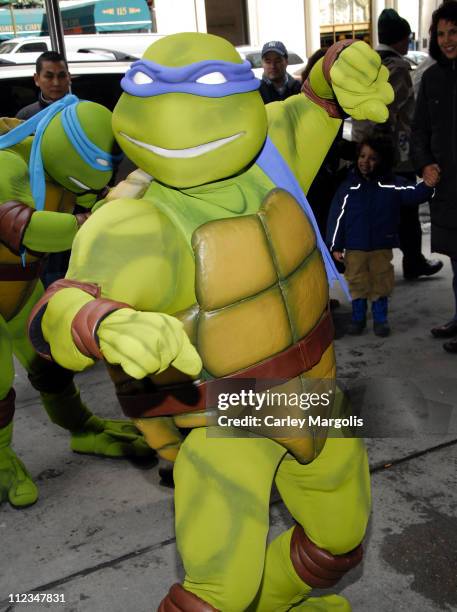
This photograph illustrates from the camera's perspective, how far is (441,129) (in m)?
3.89

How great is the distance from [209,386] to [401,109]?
3773 millimetres

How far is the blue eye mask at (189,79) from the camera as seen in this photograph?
5.20 feet

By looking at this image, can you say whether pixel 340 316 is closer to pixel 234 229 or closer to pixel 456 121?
pixel 456 121

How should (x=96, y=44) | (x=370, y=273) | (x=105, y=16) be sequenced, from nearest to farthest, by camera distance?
(x=370, y=273), (x=96, y=44), (x=105, y=16)

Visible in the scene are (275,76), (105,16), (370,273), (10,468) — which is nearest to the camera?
(10,468)

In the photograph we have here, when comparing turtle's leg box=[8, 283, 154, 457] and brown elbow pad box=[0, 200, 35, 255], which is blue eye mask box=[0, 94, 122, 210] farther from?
turtle's leg box=[8, 283, 154, 457]

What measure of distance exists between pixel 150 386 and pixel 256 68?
10403 mm

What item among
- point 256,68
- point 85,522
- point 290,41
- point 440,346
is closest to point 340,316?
point 440,346

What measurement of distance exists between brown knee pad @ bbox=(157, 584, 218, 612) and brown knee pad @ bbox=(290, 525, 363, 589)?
0.33 m

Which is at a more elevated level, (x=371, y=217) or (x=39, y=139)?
(x=39, y=139)

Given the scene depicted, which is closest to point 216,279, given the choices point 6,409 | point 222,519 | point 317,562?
point 222,519

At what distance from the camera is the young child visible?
411cm

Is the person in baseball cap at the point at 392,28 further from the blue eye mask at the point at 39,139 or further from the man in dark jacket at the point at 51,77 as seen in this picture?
the blue eye mask at the point at 39,139

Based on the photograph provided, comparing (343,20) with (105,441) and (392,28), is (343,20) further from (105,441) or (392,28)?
(105,441)
